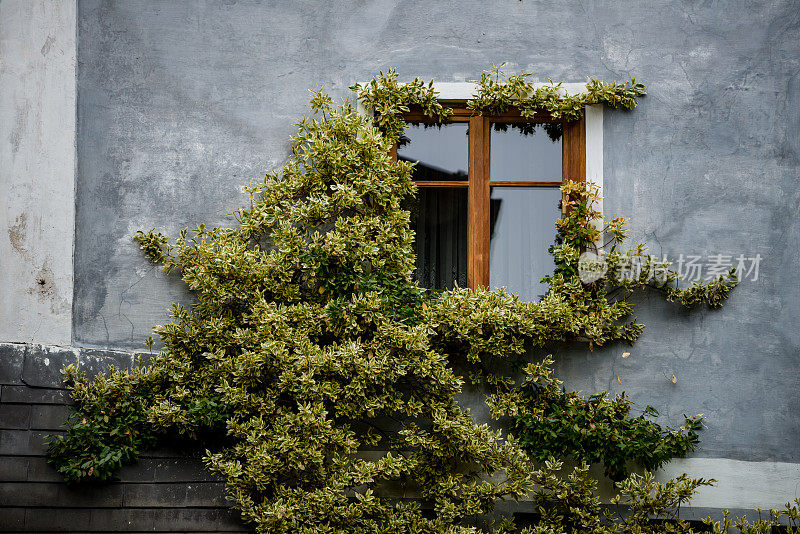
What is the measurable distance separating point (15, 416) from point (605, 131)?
4756 millimetres

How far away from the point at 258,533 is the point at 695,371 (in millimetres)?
3317

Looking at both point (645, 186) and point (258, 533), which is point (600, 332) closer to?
point (645, 186)

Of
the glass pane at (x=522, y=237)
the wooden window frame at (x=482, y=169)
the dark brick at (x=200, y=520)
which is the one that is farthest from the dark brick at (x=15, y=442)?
the glass pane at (x=522, y=237)

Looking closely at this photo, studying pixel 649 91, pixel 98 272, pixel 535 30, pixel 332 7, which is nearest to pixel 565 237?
pixel 649 91

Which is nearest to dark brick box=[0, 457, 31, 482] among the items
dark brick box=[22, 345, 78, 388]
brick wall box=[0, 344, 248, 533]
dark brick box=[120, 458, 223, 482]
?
brick wall box=[0, 344, 248, 533]

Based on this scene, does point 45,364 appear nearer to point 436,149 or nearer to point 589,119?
point 436,149

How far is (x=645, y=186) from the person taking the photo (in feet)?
16.3

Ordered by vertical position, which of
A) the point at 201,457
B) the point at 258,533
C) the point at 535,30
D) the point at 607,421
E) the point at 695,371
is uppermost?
the point at 535,30

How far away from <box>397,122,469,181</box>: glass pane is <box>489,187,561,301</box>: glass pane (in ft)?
1.18

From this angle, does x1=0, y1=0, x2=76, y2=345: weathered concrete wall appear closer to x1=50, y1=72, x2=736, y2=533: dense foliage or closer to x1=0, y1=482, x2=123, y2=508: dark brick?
x1=50, y1=72, x2=736, y2=533: dense foliage

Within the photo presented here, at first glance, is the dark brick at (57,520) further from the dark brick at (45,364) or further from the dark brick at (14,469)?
the dark brick at (45,364)

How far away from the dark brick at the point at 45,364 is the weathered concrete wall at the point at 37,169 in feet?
0.30

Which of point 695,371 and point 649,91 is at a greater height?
point 649,91

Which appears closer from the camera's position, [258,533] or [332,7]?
[258,533]
